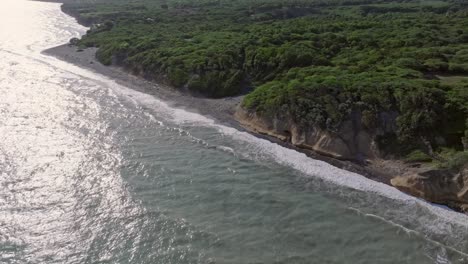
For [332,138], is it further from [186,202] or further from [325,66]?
[325,66]

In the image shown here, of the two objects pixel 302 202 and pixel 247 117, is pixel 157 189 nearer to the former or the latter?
pixel 302 202

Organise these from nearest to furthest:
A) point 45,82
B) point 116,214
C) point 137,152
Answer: point 116,214
point 137,152
point 45,82

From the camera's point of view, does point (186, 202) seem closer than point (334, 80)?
Yes

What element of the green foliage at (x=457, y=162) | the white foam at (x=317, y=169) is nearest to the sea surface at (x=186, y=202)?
the white foam at (x=317, y=169)

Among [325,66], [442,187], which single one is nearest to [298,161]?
[442,187]

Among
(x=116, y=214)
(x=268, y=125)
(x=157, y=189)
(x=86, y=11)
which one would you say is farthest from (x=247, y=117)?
(x=86, y=11)
